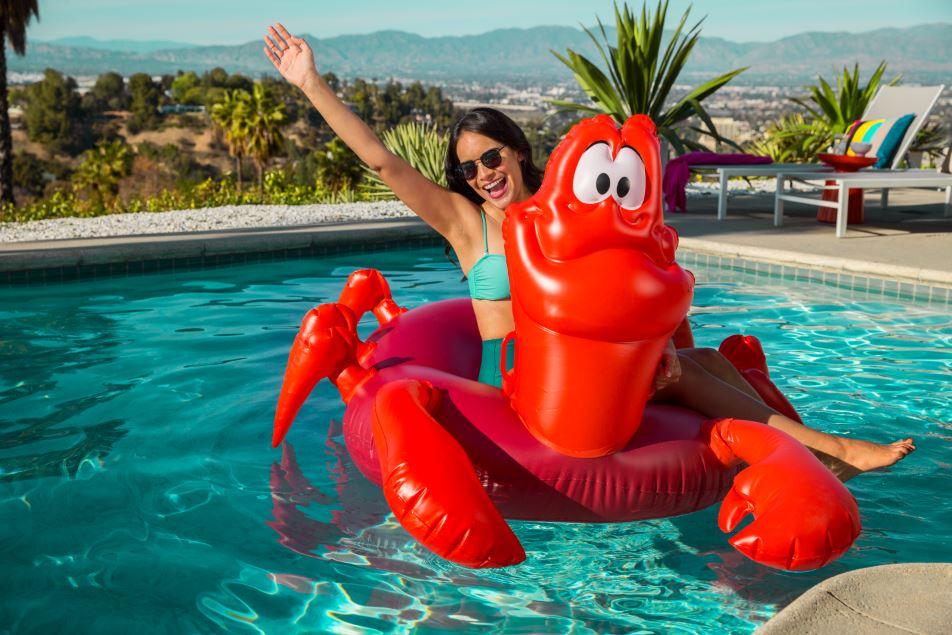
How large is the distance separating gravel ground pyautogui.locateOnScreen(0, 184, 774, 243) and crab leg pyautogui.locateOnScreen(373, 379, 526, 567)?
7.12 metres

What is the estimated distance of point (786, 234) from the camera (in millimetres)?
8523

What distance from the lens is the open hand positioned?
2869 mm

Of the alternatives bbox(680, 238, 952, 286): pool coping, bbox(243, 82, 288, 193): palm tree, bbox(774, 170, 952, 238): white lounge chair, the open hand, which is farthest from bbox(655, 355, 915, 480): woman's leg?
bbox(243, 82, 288, 193): palm tree

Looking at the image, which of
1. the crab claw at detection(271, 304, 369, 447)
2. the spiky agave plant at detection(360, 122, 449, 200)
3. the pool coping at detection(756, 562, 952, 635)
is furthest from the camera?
the spiky agave plant at detection(360, 122, 449, 200)

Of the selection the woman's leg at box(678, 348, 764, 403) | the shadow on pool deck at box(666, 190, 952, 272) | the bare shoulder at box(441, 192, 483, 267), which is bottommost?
the shadow on pool deck at box(666, 190, 952, 272)

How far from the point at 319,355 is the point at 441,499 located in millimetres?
1075

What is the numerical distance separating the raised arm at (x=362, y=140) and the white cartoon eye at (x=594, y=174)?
2.40 feet

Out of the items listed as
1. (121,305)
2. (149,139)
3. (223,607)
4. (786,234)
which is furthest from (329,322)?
(149,139)

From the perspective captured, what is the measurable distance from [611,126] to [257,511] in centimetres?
184

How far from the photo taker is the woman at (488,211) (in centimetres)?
282

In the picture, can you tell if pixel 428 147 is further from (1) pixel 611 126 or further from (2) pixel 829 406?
(1) pixel 611 126

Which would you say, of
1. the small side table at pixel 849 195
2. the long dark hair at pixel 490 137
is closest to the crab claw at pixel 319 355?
the long dark hair at pixel 490 137

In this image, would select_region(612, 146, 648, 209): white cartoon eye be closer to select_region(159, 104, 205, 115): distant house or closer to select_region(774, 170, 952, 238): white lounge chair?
select_region(774, 170, 952, 238): white lounge chair

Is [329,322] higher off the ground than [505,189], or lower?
lower
